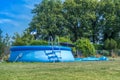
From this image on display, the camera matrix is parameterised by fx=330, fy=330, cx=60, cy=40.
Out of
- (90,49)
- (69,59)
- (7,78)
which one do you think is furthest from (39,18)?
(7,78)

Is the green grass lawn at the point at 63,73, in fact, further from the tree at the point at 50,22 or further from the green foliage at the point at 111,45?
the tree at the point at 50,22

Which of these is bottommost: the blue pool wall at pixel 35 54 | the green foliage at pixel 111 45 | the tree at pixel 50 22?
the blue pool wall at pixel 35 54

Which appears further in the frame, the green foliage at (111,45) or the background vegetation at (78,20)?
the background vegetation at (78,20)

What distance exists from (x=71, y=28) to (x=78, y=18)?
2523mm

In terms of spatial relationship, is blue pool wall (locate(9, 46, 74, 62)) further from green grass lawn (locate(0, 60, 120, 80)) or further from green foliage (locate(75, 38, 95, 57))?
green foliage (locate(75, 38, 95, 57))

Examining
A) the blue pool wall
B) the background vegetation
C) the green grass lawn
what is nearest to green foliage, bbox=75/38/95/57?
the blue pool wall

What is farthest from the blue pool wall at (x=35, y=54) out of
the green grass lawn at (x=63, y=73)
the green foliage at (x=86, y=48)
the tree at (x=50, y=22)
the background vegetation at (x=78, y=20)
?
the tree at (x=50, y=22)

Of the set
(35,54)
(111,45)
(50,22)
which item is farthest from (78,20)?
(35,54)

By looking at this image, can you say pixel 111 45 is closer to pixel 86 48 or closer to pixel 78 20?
pixel 78 20

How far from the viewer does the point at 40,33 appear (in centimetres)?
6031

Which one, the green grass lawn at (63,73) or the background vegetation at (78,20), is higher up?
the background vegetation at (78,20)

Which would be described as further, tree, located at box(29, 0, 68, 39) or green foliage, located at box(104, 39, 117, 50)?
tree, located at box(29, 0, 68, 39)

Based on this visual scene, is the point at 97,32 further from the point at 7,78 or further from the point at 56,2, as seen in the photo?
the point at 7,78

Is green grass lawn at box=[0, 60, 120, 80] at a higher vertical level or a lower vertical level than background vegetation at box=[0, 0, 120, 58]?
lower
